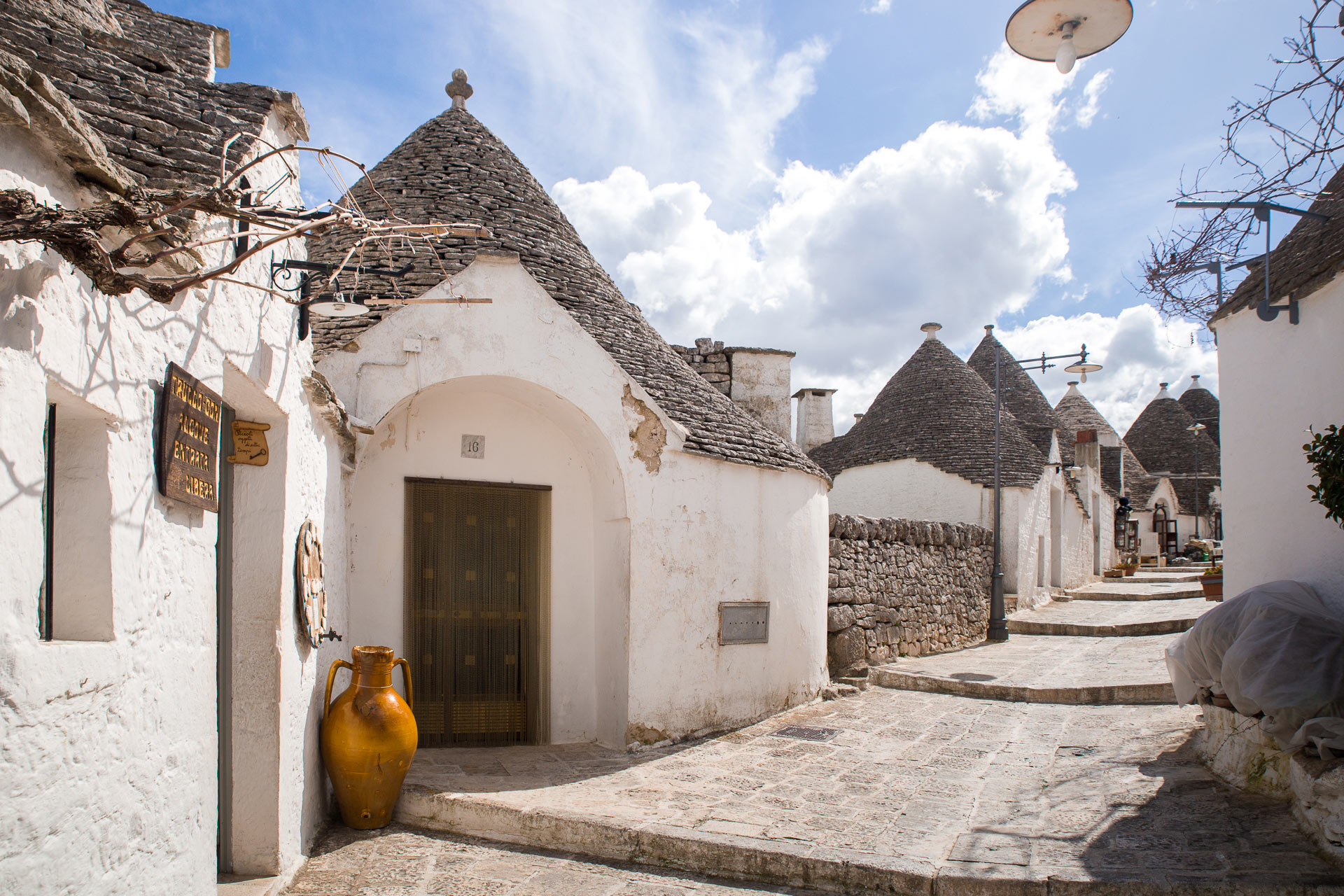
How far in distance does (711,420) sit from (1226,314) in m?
3.90

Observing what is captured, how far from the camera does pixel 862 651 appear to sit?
10.0m

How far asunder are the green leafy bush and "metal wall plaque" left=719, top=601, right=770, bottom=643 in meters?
4.18

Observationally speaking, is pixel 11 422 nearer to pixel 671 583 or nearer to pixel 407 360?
pixel 407 360

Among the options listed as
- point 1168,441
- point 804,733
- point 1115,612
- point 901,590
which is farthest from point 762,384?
point 1168,441

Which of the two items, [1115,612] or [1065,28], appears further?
[1115,612]

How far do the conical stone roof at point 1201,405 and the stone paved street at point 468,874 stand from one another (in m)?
38.5

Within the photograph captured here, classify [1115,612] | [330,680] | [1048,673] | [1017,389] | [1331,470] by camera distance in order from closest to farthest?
[1331,470] → [330,680] → [1048,673] → [1115,612] → [1017,389]

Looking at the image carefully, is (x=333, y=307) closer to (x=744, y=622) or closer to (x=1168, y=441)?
(x=744, y=622)

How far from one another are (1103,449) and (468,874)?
29169mm

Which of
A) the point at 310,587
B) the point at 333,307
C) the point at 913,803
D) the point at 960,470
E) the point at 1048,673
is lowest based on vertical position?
the point at 1048,673

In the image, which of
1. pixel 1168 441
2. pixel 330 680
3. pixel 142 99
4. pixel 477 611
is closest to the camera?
pixel 142 99

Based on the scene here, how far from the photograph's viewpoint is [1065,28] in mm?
4250

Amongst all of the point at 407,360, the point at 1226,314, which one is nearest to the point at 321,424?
the point at 407,360

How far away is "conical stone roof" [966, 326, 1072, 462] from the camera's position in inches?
903
